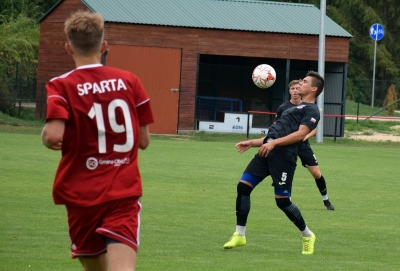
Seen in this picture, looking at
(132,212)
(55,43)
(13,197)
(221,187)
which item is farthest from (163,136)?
(132,212)

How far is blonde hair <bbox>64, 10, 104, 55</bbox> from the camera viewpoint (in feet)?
15.7

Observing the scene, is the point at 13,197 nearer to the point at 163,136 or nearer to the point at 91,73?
the point at 91,73

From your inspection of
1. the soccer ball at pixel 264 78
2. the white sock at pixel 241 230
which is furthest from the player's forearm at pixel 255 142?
the soccer ball at pixel 264 78

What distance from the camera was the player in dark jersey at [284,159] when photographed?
Answer: 8.98 meters

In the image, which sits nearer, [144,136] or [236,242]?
[144,136]

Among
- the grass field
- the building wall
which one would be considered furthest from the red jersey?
the building wall

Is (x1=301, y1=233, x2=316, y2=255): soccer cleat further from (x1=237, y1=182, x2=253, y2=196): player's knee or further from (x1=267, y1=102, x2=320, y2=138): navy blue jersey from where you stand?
(x1=267, y1=102, x2=320, y2=138): navy blue jersey

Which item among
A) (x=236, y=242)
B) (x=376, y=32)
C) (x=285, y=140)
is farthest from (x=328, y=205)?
(x=376, y=32)

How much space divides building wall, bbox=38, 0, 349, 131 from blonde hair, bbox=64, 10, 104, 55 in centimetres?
2583

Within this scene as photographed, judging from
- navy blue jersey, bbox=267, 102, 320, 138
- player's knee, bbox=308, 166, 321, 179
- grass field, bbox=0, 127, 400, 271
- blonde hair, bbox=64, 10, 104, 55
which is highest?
blonde hair, bbox=64, 10, 104, 55

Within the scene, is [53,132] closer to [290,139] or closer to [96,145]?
[96,145]

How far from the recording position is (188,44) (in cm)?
3134

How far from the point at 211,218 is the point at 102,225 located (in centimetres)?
660

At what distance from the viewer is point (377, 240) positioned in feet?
33.1
